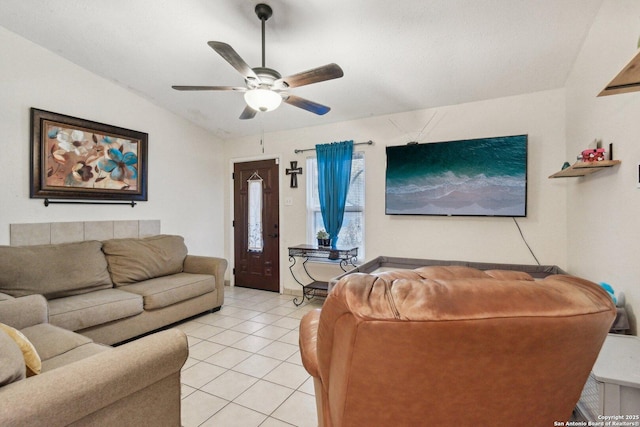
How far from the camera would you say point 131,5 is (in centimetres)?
250

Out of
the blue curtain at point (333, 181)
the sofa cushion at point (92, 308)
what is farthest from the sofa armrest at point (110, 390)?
the blue curtain at point (333, 181)

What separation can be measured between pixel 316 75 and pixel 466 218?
2374mm

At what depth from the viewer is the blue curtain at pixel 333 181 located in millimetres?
3961

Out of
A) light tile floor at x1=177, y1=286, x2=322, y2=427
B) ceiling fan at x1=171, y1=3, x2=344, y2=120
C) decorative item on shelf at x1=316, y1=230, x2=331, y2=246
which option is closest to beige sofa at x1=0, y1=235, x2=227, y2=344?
light tile floor at x1=177, y1=286, x2=322, y2=427

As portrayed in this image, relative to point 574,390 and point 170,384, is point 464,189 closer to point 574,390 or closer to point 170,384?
point 574,390

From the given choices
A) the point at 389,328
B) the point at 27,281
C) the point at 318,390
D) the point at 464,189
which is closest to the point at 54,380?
the point at 318,390

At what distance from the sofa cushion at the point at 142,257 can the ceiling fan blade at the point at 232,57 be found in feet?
7.90

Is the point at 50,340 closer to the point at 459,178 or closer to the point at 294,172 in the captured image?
the point at 294,172

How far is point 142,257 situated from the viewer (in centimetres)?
343

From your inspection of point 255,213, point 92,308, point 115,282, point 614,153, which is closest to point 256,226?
point 255,213

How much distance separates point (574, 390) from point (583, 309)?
343mm

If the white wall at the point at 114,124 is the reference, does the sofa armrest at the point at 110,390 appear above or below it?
below

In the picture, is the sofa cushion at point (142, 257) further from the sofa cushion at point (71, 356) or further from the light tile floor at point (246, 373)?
the sofa cushion at point (71, 356)

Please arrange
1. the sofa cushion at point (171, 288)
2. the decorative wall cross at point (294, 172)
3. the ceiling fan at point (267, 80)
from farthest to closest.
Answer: the decorative wall cross at point (294, 172) → the sofa cushion at point (171, 288) → the ceiling fan at point (267, 80)
